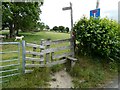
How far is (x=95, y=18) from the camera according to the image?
977 cm

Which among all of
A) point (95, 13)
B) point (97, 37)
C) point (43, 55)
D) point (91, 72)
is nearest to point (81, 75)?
point (91, 72)

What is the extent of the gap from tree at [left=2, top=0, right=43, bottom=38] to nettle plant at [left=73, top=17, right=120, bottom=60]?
11229mm

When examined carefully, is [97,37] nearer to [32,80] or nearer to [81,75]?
[81,75]

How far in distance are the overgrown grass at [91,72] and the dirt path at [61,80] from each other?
0.22 meters

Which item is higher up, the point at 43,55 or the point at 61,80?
the point at 43,55

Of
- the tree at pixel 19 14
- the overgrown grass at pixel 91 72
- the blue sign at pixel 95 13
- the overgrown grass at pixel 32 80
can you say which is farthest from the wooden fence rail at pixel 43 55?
the tree at pixel 19 14

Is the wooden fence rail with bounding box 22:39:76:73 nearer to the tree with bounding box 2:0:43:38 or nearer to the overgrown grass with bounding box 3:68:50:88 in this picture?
the overgrown grass with bounding box 3:68:50:88

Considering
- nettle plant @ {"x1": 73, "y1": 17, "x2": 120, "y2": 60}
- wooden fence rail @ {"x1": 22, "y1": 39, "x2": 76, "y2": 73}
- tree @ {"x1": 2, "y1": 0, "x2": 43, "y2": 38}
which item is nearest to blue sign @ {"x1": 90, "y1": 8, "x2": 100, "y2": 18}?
nettle plant @ {"x1": 73, "y1": 17, "x2": 120, "y2": 60}

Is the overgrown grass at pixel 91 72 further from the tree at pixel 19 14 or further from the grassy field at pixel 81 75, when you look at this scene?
the tree at pixel 19 14

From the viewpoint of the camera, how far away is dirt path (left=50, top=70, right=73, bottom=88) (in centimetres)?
750

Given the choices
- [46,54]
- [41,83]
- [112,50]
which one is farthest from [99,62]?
[41,83]

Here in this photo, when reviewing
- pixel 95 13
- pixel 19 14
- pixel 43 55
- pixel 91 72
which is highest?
pixel 19 14

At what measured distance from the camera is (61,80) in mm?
7867

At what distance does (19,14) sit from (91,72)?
47.6 feet
